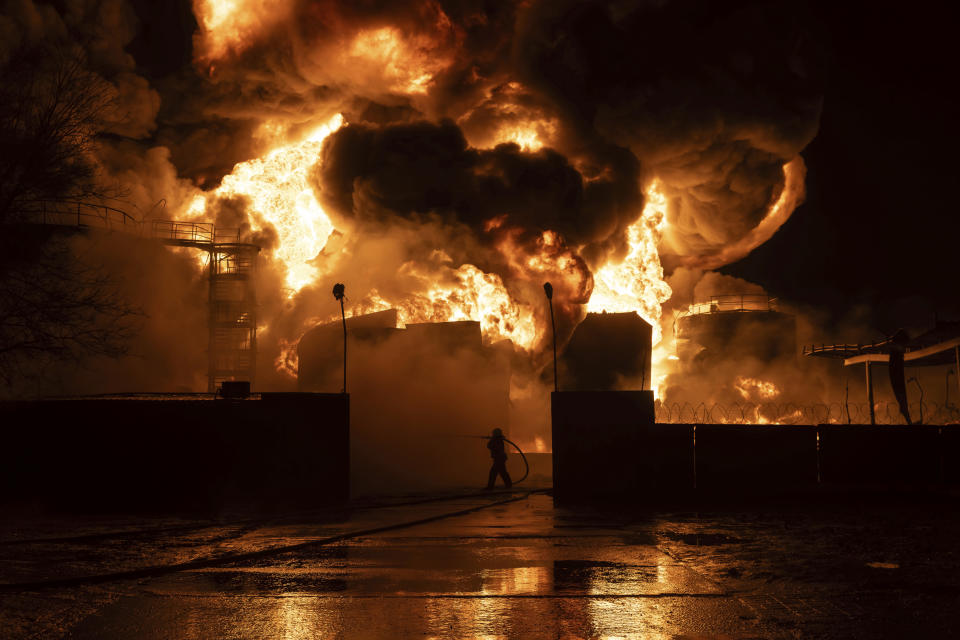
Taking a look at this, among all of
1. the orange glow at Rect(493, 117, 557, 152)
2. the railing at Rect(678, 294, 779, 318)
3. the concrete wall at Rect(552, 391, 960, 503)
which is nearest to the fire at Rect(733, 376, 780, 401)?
the railing at Rect(678, 294, 779, 318)

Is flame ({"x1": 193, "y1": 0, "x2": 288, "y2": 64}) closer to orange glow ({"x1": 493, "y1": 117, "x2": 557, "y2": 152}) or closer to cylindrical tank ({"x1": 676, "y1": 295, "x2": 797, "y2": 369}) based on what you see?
orange glow ({"x1": 493, "y1": 117, "x2": 557, "y2": 152})

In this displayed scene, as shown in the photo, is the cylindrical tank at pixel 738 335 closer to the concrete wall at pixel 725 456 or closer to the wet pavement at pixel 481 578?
the concrete wall at pixel 725 456

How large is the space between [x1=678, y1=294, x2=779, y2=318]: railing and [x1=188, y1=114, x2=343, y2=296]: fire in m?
22.1

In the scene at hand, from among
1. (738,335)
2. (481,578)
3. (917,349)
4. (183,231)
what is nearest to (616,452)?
(481,578)

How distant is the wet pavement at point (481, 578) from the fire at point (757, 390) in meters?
34.7

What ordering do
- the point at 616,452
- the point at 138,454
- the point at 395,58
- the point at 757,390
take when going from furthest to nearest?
the point at 757,390
the point at 395,58
the point at 616,452
the point at 138,454

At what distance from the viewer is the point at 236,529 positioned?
1377 centimetres

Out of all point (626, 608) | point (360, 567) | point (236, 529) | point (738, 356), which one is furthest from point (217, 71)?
point (626, 608)

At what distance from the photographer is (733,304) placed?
52.8 meters

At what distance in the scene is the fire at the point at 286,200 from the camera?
148 feet

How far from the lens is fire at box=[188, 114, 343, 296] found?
148 ft

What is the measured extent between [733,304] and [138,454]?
4212cm

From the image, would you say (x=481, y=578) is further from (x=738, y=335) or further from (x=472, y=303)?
(x=738, y=335)

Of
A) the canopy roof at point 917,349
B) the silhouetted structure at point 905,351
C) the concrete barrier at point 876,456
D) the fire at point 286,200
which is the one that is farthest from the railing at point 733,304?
the concrete barrier at point 876,456
